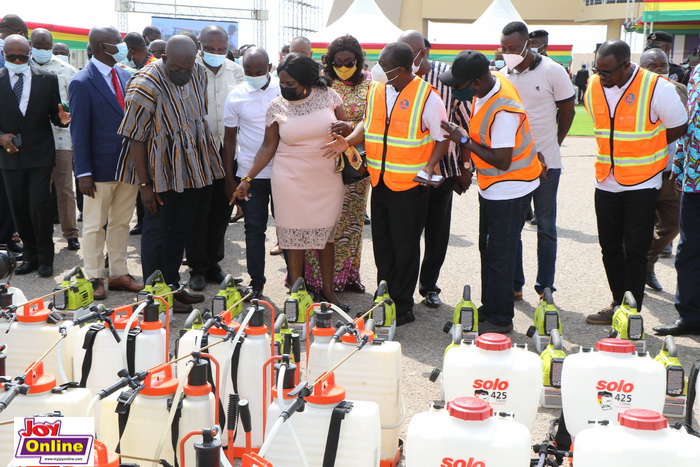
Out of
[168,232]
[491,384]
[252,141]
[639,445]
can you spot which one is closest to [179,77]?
[252,141]

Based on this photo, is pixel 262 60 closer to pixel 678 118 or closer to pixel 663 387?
pixel 678 118

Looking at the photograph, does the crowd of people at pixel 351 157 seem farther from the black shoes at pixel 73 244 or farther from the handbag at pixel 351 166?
the black shoes at pixel 73 244

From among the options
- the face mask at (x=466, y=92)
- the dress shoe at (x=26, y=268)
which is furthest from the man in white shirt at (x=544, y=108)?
the dress shoe at (x=26, y=268)

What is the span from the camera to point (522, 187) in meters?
5.10

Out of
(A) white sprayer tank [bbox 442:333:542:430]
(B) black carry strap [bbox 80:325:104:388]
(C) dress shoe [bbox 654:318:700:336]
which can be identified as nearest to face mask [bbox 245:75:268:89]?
(B) black carry strap [bbox 80:325:104:388]

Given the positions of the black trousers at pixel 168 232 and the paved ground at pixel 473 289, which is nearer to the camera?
the paved ground at pixel 473 289

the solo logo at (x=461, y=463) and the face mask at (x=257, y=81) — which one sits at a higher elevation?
the face mask at (x=257, y=81)

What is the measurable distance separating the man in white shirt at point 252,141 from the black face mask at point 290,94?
66 cm

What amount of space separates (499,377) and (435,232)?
2904 millimetres

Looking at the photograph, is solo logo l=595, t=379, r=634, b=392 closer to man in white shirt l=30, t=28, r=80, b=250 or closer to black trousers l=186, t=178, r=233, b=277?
black trousers l=186, t=178, r=233, b=277

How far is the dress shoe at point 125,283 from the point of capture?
655 centimetres

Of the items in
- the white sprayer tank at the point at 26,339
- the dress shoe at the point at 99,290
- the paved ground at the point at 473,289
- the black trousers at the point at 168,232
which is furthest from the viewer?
the dress shoe at the point at 99,290

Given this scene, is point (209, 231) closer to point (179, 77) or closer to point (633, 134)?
point (179, 77)

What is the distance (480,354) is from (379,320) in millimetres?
1591
